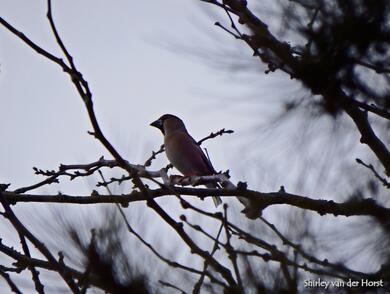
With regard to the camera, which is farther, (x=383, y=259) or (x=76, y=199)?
(x=76, y=199)

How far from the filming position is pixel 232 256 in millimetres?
2256

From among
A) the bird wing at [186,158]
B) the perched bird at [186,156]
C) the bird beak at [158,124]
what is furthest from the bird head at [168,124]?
the bird wing at [186,158]

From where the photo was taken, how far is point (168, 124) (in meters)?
7.70

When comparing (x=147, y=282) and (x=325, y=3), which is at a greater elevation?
(x=325, y=3)

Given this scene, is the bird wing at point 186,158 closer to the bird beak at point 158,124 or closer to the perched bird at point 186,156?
the perched bird at point 186,156

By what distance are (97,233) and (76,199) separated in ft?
3.87

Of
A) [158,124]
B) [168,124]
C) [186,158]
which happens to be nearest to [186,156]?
[186,158]

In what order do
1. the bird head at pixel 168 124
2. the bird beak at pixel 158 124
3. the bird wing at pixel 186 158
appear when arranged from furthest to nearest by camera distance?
1. the bird beak at pixel 158 124
2. the bird head at pixel 168 124
3. the bird wing at pixel 186 158

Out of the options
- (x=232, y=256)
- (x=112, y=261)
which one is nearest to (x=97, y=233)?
(x=112, y=261)

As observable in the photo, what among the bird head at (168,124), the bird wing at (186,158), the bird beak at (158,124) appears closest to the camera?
the bird wing at (186,158)

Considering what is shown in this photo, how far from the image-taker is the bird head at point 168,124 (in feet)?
24.7

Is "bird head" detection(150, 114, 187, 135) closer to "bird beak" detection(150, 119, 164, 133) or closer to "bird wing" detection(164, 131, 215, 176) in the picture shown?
"bird beak" detection(150, 119, 164, 133)

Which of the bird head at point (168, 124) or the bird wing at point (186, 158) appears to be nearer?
the bird wing at point (186, 158)

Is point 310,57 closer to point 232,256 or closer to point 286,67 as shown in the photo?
point 286,67
